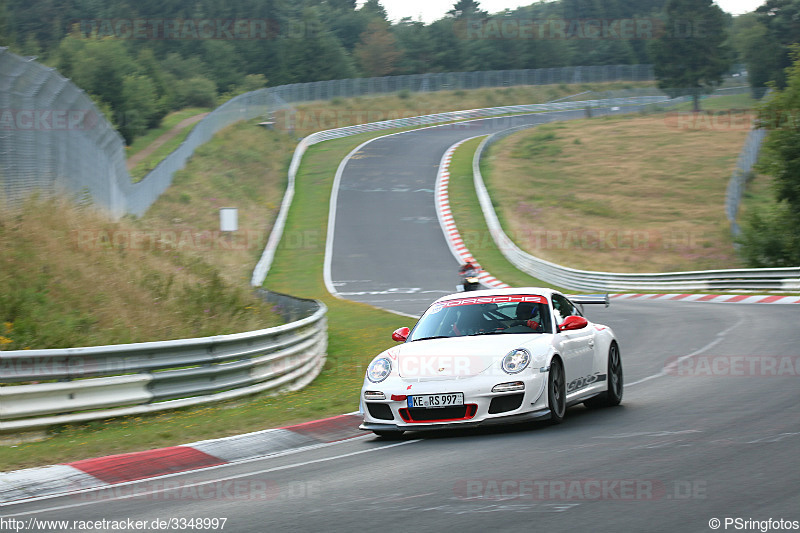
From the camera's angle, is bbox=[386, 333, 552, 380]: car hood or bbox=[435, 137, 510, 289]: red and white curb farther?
bbox=[435, 137, 510, 289]: red and white curb

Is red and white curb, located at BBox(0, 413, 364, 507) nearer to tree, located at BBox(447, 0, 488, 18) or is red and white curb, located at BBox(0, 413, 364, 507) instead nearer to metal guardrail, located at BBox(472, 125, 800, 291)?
metal guardrail, located at BBox(472, 125, 800, 291)

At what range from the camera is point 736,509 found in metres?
5.19

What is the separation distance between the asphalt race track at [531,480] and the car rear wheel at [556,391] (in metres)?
0.13

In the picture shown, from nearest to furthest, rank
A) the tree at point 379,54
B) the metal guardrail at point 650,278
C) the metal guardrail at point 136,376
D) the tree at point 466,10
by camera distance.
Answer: the metal guardrail at point 136,376 → the metal guardrail at point 650,278 → the tree at point 379,54 → the tree at point 466,10

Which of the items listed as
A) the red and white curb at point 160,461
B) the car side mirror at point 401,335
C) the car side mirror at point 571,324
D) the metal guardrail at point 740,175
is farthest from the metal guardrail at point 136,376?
the metal guardrail at point 740,175

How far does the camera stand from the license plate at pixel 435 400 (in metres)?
8.28

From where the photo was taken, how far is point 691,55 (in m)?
98.3

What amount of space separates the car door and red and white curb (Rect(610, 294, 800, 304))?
55.3ft

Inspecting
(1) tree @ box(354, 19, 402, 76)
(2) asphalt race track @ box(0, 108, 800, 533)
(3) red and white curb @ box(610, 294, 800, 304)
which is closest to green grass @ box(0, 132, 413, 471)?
(2) asphalt race track @ box(0, 108, 800, 533)

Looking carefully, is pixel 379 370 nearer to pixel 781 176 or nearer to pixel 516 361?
pixel 516 361

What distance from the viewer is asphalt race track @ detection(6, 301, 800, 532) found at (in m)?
5.35

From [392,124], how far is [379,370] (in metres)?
70.9

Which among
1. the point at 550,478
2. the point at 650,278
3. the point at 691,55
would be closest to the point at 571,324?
the point at 550,478

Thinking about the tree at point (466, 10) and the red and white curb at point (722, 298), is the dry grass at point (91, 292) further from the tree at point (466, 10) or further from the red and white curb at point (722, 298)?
the tree at point (466, 10)
